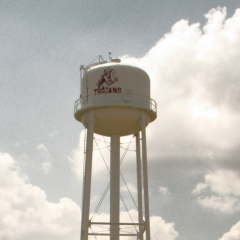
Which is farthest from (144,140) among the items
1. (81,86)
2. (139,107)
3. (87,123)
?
(81,86)

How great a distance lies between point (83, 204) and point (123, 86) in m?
6.27

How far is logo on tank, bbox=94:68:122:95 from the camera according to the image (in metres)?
22.5

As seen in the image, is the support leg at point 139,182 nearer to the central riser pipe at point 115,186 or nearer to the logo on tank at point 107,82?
the central riser pipe at point 115,186

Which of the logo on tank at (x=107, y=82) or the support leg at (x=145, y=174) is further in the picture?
the logo on tank at (x=107, y=82)

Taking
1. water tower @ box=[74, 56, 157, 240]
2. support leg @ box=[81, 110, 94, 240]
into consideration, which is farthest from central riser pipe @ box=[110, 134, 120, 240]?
support leg @ box=[81, 110, 94, 240]

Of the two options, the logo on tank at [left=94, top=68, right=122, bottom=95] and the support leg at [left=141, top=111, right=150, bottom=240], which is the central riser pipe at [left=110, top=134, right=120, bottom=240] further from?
the logo on tank at [left=94, top=68, right=122, bottom=95]

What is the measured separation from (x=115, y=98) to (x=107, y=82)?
3.54ft

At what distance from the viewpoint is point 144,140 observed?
73.3 ft

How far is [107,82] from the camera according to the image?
74.8 feet

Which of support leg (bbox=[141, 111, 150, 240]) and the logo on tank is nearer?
support leg (bbox=[141, 111, 150, 240])

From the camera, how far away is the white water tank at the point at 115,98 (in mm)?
22297

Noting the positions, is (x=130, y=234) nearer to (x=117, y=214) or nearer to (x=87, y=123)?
(x=117, y=214)

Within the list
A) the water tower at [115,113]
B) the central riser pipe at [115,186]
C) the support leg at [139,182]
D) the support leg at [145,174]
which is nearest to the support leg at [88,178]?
the water tower at [115,113]

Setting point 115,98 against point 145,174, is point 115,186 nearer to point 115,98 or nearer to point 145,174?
point 145,174
